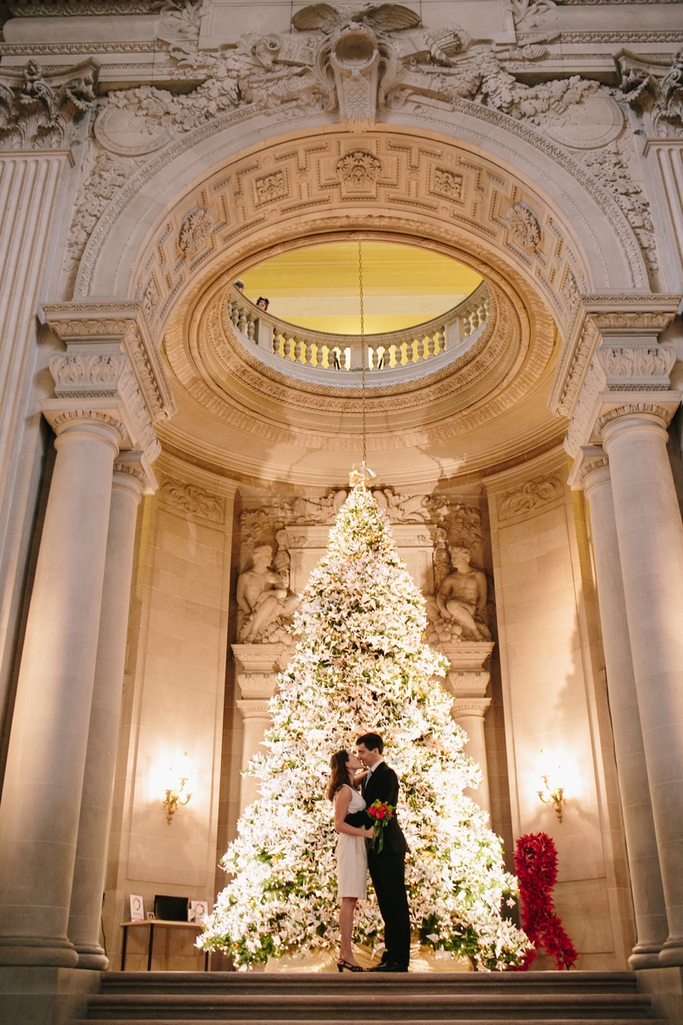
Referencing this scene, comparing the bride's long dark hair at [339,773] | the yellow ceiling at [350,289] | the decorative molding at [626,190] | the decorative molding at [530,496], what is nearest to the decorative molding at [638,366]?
the decorative molding at [626,190]

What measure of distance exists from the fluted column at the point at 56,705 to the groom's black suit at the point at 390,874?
2.12 metres

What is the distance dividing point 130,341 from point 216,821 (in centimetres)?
687

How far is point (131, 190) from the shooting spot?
369 inches

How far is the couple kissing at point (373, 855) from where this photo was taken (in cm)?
661

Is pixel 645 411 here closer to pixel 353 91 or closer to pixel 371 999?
pixel 353 91

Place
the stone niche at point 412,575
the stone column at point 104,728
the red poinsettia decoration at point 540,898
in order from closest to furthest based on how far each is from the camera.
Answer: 1. the stone column at point 104,728
2. the red poinsettia decoration at point 540,898
3. the stone niche at point 412,575

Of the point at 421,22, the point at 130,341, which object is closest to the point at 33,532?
the point at 130,341

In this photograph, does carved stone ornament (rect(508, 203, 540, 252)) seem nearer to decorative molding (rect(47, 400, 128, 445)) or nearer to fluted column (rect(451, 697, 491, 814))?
decorative molding (rect(47, 400, 128, 445))

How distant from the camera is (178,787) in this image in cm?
1212

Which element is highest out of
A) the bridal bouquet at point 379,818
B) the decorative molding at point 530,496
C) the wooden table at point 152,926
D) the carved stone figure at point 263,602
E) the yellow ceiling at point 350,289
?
the yellow ceiling at point 350,289

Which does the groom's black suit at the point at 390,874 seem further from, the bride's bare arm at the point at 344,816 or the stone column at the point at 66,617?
the stone column at the point at 66,617

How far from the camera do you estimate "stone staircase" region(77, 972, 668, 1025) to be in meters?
6.11

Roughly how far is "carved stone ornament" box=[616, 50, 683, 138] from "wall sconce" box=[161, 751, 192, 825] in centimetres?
923

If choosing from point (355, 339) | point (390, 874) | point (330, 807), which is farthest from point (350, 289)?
point (390, 874)
